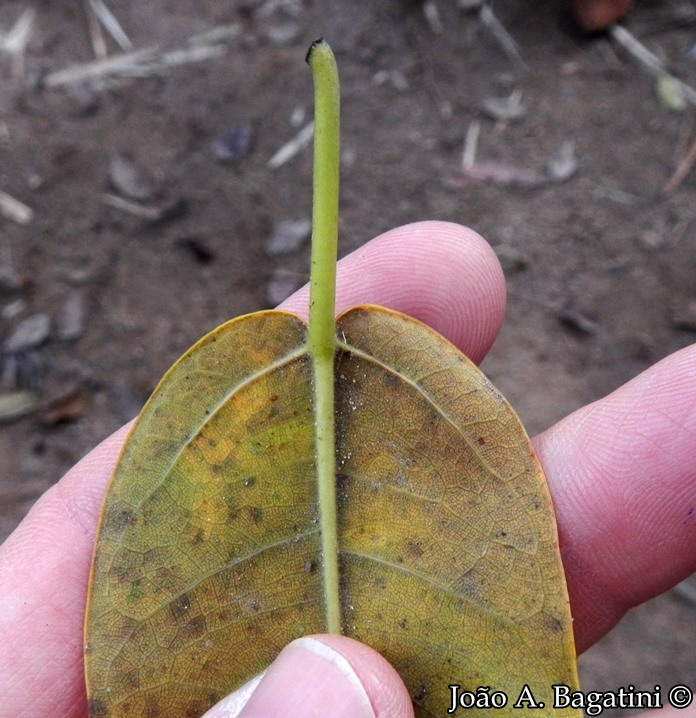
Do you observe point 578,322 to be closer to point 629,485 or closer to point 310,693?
point 629,485

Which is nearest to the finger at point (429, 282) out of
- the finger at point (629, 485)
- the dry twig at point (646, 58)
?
the finger at point (629, 485)

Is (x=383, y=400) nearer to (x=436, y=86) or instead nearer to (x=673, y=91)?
(x=436, y=86)

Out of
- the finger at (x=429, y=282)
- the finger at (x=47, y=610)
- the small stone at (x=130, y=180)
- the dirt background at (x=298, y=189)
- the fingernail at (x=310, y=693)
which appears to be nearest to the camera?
the fingernail at (x=310, y=693)

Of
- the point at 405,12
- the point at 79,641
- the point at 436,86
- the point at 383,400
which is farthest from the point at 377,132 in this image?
the point at 79,641

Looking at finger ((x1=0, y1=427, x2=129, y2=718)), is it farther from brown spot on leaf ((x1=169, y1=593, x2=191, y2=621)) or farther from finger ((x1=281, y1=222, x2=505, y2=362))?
finger ((x1=281, y1=222, x2=505, y2=362))

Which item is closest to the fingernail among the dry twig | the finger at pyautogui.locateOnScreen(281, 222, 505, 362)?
the finger at pyautogui.locateOnScreen(281, 222, 505, 362)

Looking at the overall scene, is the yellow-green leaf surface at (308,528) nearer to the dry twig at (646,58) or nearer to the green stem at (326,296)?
the green stem at (326,296)
